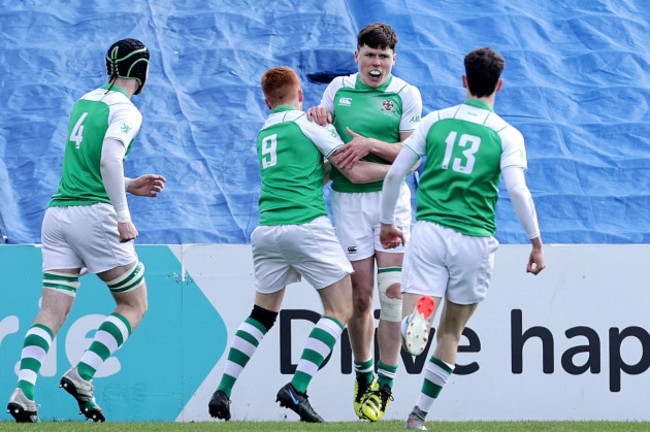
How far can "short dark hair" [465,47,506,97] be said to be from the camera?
4.50 m

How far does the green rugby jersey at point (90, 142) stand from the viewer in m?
5.09

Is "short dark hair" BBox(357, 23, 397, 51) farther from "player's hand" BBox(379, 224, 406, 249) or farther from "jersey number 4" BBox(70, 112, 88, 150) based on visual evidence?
"jersey number 4" BBox(70, 112, 88, 150)

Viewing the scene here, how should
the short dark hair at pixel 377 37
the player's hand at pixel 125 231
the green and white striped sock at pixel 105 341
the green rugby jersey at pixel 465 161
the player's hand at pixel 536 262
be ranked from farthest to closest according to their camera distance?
the short dark hair at pixel 377 37, the green and white striped sock at pixel 105 341, the player's hand at pixel 125 231, the green rugby jersey at pixel 465 161, the player's hand at pixel 536 262

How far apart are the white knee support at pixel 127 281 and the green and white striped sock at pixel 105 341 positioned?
0.14 m

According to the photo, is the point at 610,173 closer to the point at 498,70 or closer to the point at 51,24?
the point at 498,70

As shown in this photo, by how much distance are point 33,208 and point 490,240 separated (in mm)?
4009

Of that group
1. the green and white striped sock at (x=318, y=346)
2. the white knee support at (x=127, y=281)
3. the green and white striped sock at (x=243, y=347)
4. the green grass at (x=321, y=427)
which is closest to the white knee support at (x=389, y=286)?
the green and white striped sock at (x=318, y=346)

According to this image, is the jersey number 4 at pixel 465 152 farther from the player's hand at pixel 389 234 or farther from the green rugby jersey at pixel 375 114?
the green rugby jersey at pixel 375 114

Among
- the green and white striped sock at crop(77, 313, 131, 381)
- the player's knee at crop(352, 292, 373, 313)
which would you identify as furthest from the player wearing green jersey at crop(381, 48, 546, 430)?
the green and white striped sock at crop(77, 313, 131, 381)

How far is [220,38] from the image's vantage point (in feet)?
29.7

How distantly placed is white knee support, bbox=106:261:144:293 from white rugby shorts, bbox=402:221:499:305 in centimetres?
146

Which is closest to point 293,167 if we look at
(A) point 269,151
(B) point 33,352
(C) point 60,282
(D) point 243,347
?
(A) point 269,151

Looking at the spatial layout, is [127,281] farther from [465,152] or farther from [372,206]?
Result: [465,152]

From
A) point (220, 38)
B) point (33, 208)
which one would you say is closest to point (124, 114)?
point (33, 208)
